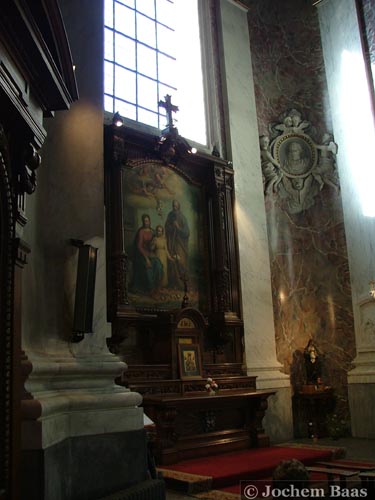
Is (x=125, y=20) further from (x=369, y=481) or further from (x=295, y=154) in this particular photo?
(x=369, y=481)

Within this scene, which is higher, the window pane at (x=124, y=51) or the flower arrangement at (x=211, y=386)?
the window pane at (x=124, y=51)

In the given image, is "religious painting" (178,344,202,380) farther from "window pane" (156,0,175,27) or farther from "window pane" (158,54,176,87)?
"window pane" (156,0,175,27)

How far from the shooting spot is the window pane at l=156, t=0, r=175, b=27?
1189cm

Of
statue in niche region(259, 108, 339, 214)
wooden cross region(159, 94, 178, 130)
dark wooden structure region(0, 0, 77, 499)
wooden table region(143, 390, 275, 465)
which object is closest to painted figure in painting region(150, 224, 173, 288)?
wooden cross region(159, 94, 178, 130)

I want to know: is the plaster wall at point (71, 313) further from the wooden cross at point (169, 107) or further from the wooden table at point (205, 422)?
the wooden cross at point (169, 107)

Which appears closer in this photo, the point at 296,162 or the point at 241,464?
the point at 241,464

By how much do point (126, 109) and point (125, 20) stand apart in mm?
2005

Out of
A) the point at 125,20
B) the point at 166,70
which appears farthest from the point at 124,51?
the point at 166,70

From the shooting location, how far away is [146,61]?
1127cm

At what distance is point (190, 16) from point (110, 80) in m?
3.24

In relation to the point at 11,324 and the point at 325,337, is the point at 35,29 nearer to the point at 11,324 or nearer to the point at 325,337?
the point at 11,324

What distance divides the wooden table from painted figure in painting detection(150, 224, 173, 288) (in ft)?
6.79

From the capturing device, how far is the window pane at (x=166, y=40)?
11.7 metres

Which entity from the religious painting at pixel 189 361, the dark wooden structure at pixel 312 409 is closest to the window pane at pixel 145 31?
the religious painting at pixel 189 361
